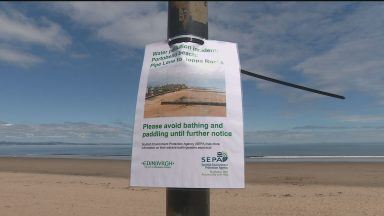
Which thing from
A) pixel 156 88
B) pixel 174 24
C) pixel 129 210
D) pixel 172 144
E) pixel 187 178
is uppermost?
pixel 174 24

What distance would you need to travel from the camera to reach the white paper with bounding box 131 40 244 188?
2.73 m

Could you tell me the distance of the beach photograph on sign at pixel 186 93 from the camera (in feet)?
9.04

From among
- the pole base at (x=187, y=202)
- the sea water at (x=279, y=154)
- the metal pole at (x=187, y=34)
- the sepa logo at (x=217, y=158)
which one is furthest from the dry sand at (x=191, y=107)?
the sea water at (x=279, y=154)

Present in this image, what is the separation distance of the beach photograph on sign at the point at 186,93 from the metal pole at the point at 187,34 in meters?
0.23

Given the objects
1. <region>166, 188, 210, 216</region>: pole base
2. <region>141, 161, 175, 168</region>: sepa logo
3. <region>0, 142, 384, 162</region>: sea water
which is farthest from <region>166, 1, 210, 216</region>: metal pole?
<region>0, 142, 384, 162</region>: sea water

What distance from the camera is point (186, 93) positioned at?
2.77 meters

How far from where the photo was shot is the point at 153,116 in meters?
2.86

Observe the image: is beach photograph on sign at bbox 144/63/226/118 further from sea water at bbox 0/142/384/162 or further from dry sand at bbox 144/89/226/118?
sea water at bbox 0/142/384/162

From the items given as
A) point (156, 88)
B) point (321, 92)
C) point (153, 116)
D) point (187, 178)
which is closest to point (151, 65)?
point (156, 88)

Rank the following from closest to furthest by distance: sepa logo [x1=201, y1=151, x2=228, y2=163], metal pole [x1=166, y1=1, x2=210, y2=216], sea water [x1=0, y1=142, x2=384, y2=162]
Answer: sepa logo [x1=201, y1=151, x2=228, y2=163] → metal pole [x1=166, y1=1, x2=210, y2=216] → sea water [x1=0, y1=142, x2=384, y2=162]

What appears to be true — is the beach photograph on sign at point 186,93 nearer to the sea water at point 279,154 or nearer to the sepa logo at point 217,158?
the sepa logo at point 217,158

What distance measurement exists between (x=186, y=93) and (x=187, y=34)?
1.41ft

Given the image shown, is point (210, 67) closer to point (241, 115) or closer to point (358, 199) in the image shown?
point (241, 115)

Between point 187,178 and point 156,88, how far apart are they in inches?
26.4
